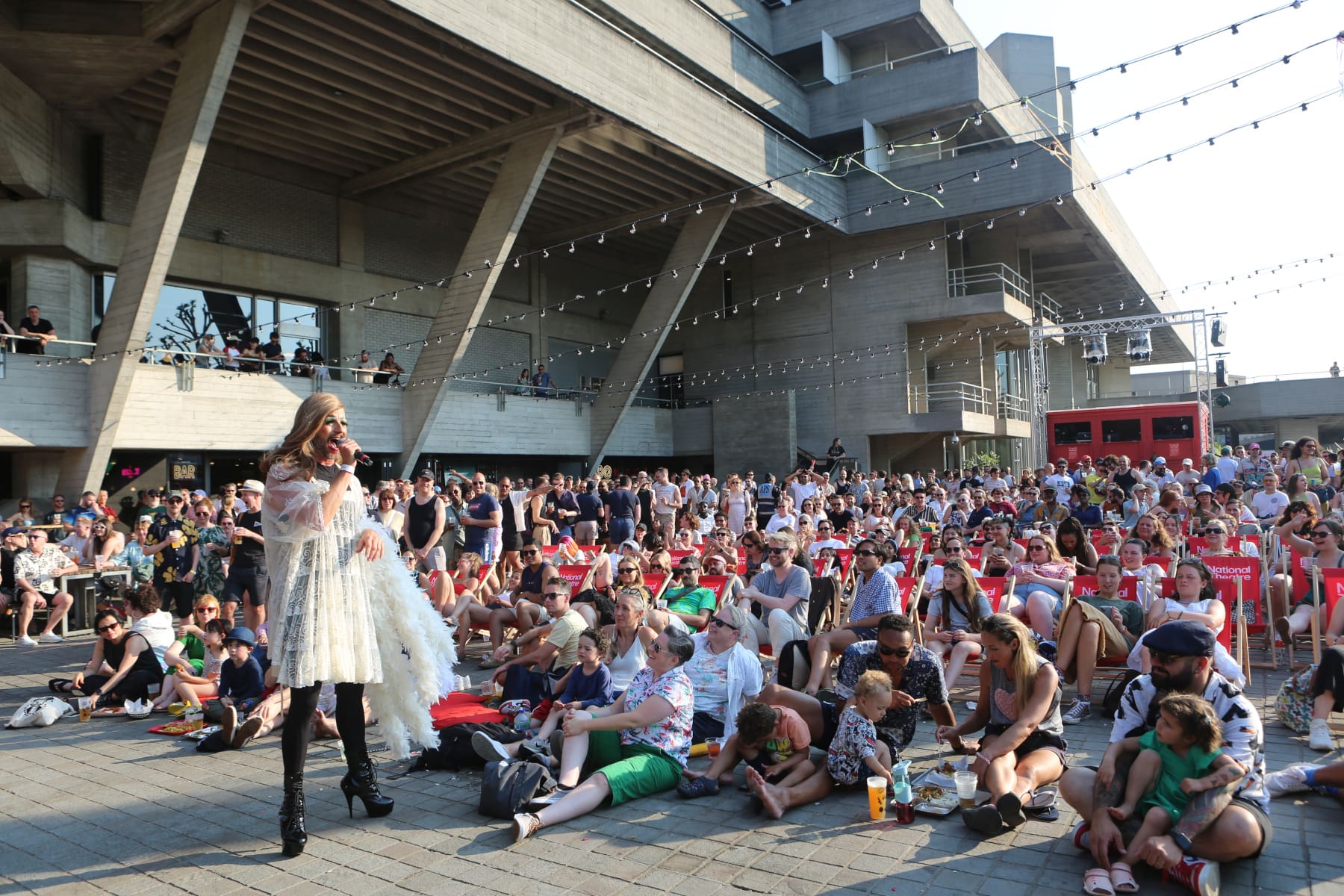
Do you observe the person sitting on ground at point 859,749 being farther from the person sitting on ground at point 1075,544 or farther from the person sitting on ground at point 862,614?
the person sitting on ground at point 1075,544

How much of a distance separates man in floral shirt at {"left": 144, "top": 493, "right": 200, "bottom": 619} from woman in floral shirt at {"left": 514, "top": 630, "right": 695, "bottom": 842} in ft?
23.8

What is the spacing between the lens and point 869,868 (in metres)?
3.42

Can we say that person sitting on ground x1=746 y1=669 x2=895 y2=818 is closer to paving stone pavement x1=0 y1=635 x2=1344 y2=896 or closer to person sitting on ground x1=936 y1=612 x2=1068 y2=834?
paving stone pavement x1=0 y1=635 x2=1344 y2=896

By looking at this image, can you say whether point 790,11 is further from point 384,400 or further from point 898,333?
point 384,400

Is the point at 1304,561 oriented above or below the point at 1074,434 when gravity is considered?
below

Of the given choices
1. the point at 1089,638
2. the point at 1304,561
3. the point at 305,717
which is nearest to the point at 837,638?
the point at 1089,638

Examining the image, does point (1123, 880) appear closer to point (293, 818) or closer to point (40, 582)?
point (293, 818)

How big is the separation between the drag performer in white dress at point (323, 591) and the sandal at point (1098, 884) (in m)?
2.85

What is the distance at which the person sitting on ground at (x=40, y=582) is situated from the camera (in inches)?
382

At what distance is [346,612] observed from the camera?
3568 mm

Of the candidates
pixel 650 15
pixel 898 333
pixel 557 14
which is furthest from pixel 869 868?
pixel 898 333

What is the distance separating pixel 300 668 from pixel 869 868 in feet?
Result: 7.79

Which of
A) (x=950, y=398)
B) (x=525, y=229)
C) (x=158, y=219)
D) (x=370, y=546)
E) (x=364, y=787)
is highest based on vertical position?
(x=525, y=229)

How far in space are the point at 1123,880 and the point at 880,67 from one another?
2666 cm
